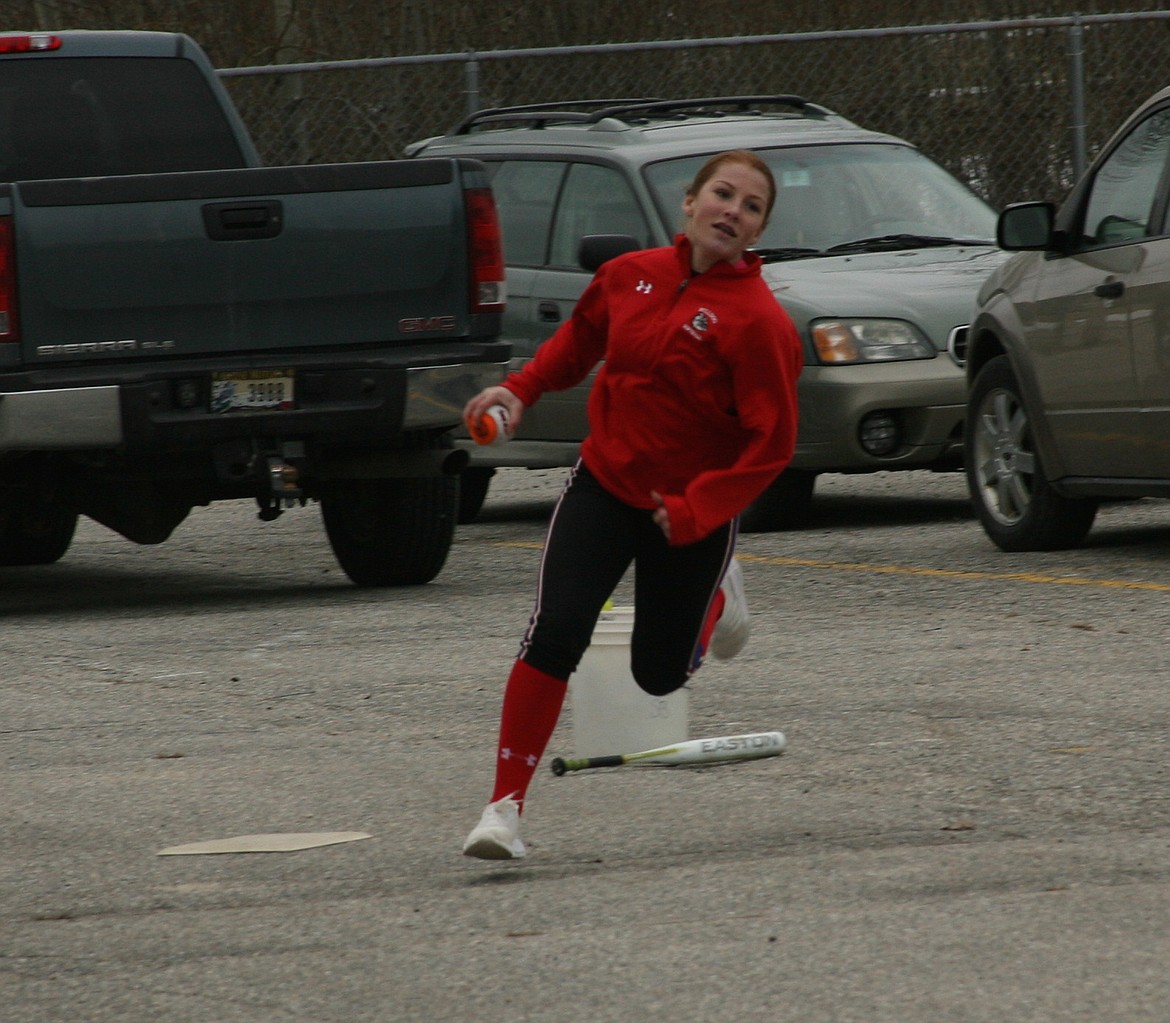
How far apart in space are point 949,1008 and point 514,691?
4.97 feet

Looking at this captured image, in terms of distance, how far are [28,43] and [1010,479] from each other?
4.34m

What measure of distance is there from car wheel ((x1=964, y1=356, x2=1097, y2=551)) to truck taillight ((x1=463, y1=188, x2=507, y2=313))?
2126mm

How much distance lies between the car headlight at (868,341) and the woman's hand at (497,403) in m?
5.69

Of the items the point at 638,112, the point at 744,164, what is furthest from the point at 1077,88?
the point at 744,164

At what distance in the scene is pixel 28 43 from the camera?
1036 cm

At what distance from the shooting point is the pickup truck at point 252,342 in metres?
8.90

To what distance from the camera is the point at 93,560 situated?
11945 millimetres

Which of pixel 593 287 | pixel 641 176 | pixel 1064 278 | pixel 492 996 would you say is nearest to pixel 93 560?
pixel 641 176

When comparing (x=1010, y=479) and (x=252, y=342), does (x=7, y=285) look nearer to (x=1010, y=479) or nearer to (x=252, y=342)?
(x=252, y=342)

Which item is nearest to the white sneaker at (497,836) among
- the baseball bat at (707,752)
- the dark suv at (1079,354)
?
the baseball bat at (707,752)

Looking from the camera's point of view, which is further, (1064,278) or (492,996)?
(1064,278)

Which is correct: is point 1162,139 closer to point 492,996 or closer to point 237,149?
→ point 237,149

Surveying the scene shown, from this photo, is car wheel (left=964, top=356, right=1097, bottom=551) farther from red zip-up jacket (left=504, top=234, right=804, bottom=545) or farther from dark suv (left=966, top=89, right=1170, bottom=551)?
red zip-up jacket (left=504, top=234, right=804, bottom=545)

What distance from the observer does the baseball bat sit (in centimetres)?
609
